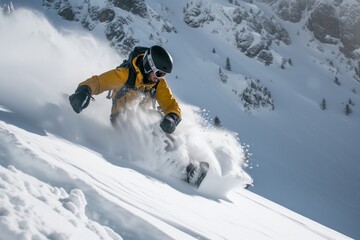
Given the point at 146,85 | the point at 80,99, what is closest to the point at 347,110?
the point at 146,85

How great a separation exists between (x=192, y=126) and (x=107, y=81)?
2.36m

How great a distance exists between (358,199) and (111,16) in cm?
3541

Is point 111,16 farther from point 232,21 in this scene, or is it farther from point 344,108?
point 344,108

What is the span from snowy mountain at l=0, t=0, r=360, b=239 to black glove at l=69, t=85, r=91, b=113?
353 mm

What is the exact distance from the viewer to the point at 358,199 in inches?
1243

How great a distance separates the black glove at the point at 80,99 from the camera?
466 centimetres

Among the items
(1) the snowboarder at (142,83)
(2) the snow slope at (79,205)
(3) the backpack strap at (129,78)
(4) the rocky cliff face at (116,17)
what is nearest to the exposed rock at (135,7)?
(4) the rocky cliff face at (116,17)

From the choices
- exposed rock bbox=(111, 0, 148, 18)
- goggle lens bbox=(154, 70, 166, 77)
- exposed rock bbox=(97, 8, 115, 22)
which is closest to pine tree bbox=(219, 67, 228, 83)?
exposed rock bbox=(111, 0, 148, 18)

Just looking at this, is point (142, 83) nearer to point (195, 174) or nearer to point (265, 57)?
point (195, 174)

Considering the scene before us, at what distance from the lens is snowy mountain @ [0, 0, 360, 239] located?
91.2 inches

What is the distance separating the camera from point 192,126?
23.8ft

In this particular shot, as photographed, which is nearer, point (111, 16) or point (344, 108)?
point (344, 108)

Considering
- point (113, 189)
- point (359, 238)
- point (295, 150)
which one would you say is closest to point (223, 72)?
point (295, 150)

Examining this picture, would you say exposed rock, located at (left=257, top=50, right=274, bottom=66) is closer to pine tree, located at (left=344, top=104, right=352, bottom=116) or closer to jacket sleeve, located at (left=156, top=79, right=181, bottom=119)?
pine tree, located at (left=344, top=104, right=352, bottom=116)
